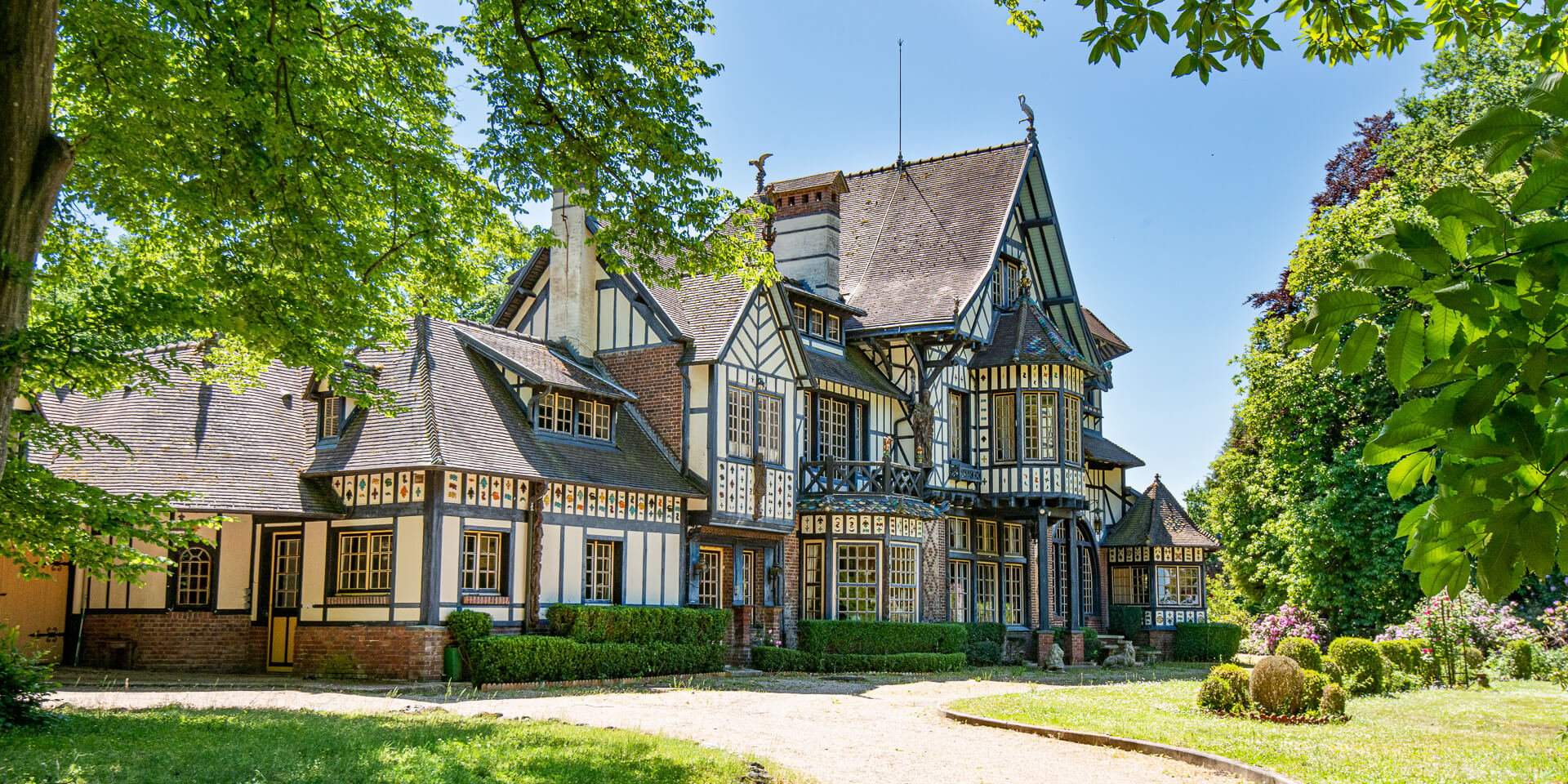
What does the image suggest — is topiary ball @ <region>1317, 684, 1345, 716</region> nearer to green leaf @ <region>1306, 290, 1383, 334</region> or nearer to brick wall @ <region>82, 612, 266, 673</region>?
green leaf @ <region>1306, 290, 1383, 334</region>

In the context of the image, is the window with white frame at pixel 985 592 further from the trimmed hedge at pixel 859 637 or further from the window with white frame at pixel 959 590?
the trimmed hedge at pixel 859 637

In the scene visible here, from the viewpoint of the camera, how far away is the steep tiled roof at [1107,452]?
36.1m

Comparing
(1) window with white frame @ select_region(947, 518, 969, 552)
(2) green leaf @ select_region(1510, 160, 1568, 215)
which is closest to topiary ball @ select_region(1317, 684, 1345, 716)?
(2) green leaf @ select_region(1510, 160, 1568, 215)

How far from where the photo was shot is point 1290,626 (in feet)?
94.6

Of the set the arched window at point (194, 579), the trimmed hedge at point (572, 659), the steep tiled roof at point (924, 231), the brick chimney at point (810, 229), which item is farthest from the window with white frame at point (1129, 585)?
the arched window at point (194, 579)

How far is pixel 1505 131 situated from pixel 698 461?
21.4 m

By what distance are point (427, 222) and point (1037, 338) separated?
1906 cm

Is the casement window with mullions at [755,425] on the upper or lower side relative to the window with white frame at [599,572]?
upper

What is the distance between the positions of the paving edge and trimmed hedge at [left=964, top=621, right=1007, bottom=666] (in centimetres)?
1360

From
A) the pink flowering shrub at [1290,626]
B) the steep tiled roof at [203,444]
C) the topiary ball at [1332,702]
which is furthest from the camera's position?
the pink flowering shrub at [1290,626]

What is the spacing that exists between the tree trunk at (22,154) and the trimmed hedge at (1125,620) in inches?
1225

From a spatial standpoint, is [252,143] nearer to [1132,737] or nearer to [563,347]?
[1132,737]

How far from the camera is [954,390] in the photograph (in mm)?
30078

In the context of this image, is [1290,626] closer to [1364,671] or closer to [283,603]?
[1364,671]
